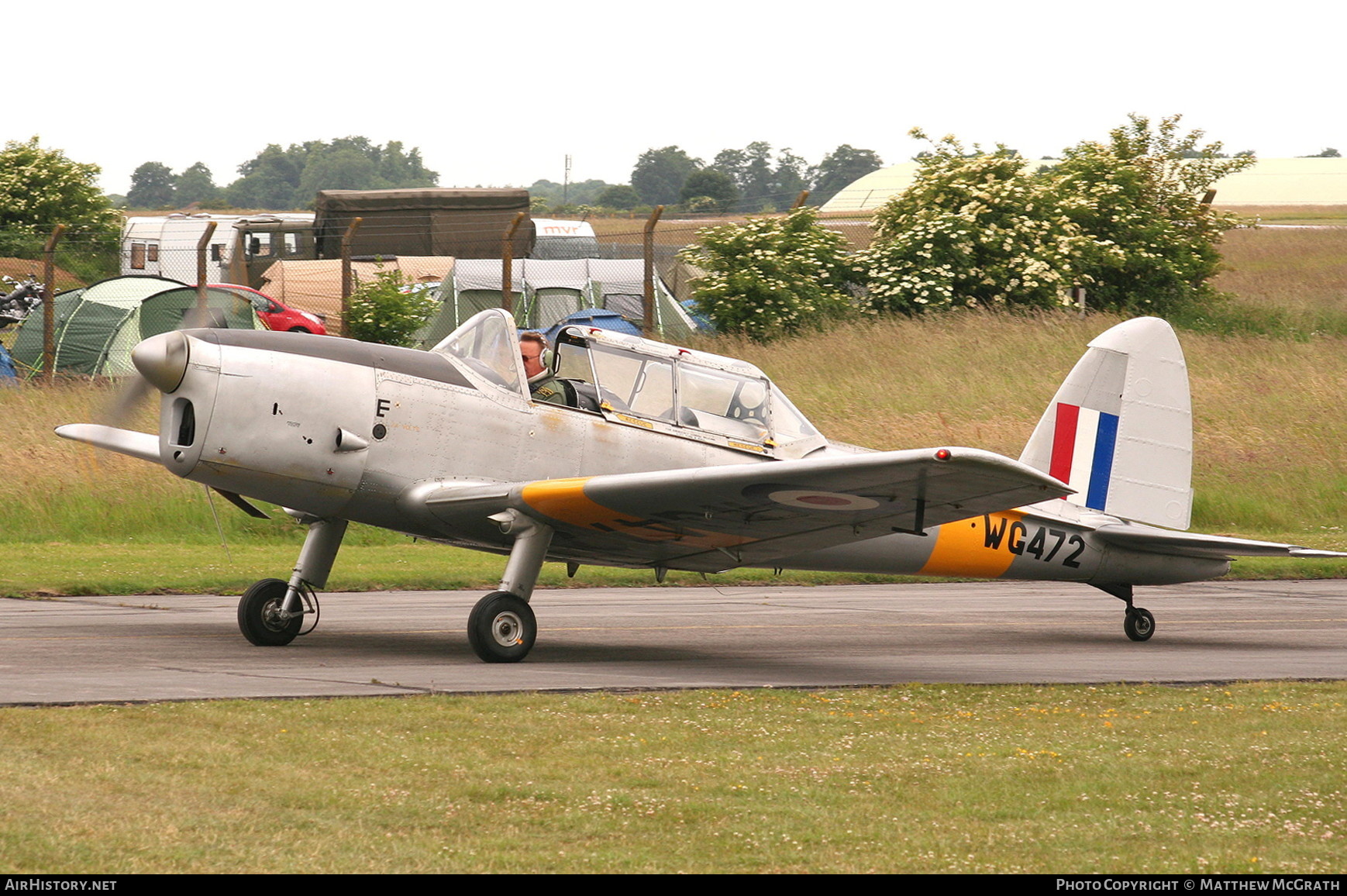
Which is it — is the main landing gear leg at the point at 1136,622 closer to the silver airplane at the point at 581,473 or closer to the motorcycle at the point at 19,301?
the silver airplane at the point at 581,473

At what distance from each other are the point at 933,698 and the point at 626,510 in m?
2.39

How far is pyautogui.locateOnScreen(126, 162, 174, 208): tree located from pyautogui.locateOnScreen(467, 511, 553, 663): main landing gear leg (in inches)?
6913

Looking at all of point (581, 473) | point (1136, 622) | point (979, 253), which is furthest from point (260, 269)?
point (1136, 622)

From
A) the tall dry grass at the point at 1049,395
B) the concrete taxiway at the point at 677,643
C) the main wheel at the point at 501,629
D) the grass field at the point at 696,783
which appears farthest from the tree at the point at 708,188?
the grass field at the point at 696,783

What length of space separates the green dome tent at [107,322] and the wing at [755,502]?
15.8 m

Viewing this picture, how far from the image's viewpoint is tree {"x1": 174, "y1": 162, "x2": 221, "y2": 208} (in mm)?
175750

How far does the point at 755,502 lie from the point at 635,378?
5.40 ft

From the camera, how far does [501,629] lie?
32.1 feet

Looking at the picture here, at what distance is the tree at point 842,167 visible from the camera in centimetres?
14812

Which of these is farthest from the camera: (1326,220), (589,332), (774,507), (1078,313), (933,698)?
(1326,220)

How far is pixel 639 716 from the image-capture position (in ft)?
25.6

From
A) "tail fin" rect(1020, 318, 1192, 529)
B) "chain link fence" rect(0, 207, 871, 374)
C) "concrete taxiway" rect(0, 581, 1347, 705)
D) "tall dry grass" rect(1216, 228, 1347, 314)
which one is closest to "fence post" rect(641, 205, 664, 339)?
"chain link fence" rect(0, 207, 871, 374)

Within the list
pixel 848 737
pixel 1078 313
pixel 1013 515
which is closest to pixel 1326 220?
pixel 1078 313
